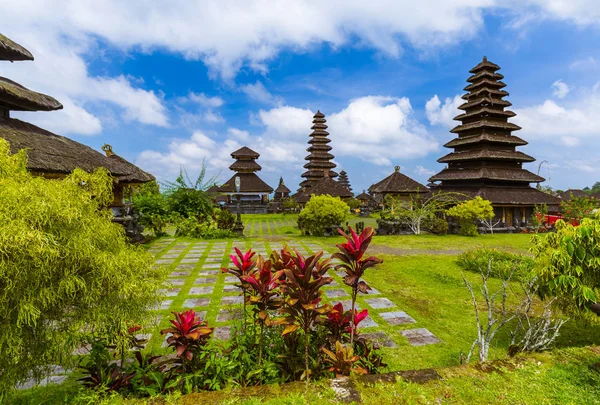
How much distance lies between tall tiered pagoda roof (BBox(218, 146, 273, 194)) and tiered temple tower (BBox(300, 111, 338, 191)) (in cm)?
653

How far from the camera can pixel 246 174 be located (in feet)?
115

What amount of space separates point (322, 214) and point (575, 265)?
1232cm

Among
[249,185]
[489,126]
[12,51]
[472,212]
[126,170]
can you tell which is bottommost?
[472,212]

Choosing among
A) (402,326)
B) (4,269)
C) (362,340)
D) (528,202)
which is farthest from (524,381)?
(528,202)

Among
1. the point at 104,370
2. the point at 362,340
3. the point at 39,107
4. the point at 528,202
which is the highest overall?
the point at 39,107

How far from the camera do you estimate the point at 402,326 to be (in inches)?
201

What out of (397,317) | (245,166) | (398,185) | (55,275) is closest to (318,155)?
(245,166)

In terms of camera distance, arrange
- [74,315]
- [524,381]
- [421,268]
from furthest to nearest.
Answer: [421,268] → [524,381] → [74,315]

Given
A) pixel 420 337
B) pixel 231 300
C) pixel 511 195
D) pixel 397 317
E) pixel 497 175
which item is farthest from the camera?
pixel 497 175

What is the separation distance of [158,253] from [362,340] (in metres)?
9.85

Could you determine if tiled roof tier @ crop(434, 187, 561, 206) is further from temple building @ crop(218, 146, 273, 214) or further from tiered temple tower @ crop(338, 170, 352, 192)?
tiered temple tower @ crop(338, 170, 352, 192)

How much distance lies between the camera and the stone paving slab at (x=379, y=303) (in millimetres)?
6062

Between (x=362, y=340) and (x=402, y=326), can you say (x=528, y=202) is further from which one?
(x=362, y=340)

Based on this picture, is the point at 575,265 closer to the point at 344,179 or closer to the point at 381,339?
the point at 381,339
